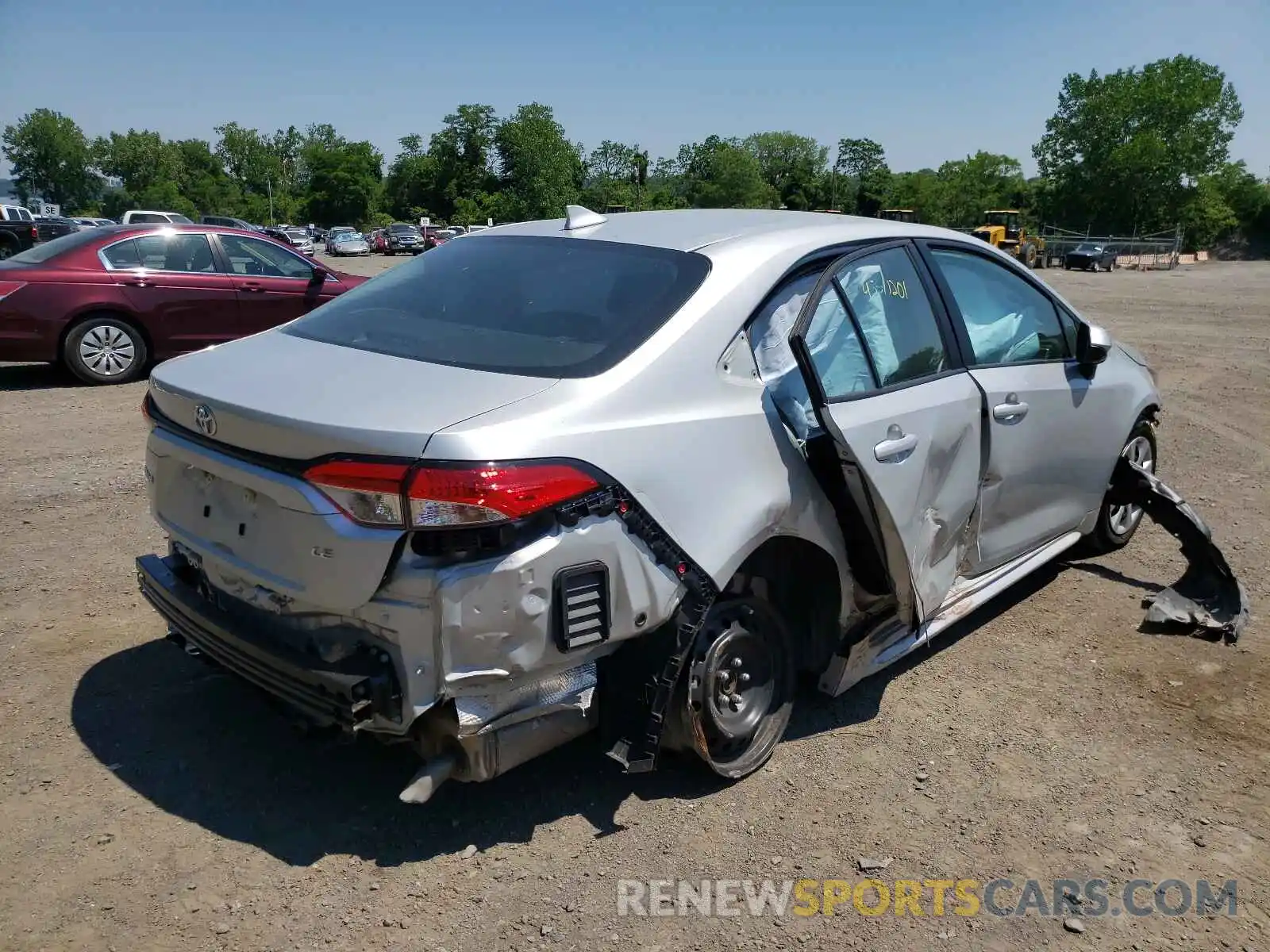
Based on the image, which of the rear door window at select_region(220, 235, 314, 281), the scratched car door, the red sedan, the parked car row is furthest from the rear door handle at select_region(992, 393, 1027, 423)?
the parked car row

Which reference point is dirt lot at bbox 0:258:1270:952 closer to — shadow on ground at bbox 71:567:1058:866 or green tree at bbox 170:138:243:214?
shadow on ground at bbox 71:567:1058:866

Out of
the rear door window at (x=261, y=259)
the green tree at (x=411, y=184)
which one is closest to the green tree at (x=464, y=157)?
the green tree at (x=411, y=184)

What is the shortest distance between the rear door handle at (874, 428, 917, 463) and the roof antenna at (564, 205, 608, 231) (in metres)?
1.42

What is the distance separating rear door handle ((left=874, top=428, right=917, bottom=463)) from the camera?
3256 mm

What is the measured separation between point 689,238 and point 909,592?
1472mm

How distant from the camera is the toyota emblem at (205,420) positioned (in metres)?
2.87

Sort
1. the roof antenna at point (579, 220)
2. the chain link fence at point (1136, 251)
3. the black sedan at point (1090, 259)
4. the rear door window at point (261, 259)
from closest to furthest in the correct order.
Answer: the roof antenna at point (579, 220) → the rear door window at point (261, 259) → the black sedan at point (1090, 259) → the chain link fence at point (1136, 251)

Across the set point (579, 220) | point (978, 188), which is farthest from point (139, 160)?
point (579, 220)

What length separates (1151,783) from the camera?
11.0 feet

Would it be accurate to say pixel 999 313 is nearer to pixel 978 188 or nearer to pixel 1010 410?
pixel 1010 410

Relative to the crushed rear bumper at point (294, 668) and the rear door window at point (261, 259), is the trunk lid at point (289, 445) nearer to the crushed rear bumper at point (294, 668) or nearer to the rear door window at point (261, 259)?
the crushed rear bumper at point (294, 668)

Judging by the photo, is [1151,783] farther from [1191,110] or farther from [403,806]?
[1191,110]

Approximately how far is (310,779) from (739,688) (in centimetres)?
144

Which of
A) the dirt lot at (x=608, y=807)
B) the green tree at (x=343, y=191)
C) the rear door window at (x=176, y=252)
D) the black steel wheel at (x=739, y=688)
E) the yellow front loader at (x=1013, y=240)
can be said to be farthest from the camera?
the green tree at (x=343, y=191)
